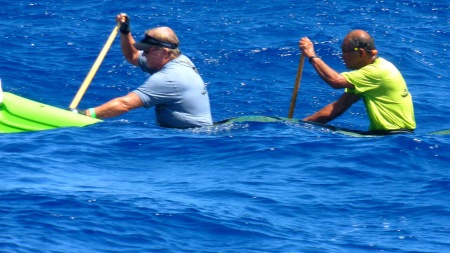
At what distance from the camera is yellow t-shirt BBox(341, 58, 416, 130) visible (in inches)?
442

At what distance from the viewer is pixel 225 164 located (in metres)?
9.90

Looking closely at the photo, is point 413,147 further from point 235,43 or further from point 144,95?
point 235,43

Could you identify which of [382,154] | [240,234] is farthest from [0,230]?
[382,154]

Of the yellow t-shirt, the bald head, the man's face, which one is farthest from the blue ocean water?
the bald head

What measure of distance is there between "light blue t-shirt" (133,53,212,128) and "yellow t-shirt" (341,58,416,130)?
4.87 feet

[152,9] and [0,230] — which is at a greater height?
[152,9]

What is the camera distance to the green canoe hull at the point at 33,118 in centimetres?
1093

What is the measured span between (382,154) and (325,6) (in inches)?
339

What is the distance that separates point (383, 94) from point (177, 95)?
2103 millimetres

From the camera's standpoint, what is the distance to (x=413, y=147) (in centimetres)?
1057

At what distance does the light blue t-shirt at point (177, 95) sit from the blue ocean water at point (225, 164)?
7.9 inches

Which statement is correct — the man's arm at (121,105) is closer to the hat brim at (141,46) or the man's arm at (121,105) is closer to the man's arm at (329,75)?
the hat brim at (141,46)

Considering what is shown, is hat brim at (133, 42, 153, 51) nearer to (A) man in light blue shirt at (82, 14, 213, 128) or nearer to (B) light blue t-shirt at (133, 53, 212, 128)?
(A) man in light blue shirt at (82, 14, 213, 128)

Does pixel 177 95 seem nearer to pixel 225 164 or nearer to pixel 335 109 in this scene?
pixel 225 164
